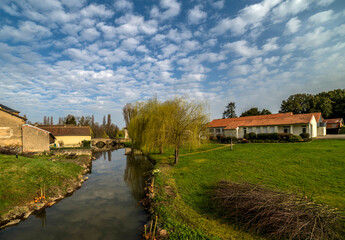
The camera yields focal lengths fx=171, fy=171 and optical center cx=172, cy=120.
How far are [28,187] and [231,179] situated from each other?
40.0ft

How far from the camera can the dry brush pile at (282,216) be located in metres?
4.91

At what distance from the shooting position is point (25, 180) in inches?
423

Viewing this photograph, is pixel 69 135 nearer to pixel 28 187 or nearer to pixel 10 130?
pixel 10 130

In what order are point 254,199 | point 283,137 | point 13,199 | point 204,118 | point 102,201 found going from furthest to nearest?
point 283,137 < point 204,118 < point 102,201 < point 13,199 < point 254,199

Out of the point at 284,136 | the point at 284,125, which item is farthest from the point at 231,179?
the point at 284,125

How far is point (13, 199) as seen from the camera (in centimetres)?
905

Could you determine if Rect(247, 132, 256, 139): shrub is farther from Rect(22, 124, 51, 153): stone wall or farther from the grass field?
Rect(22, 124, 51, 153): stone wall

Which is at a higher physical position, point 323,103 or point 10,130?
point 323,103

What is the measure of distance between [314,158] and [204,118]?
8.50 m

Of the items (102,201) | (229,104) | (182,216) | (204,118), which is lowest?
(102,201)

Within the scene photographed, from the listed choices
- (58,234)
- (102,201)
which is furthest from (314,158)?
(58,234)

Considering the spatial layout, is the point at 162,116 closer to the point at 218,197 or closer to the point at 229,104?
the point at 218,197

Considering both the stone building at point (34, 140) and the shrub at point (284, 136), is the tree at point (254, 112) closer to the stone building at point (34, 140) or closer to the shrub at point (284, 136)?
the shrub at point (284, 136)

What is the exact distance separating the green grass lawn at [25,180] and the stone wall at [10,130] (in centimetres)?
1160
